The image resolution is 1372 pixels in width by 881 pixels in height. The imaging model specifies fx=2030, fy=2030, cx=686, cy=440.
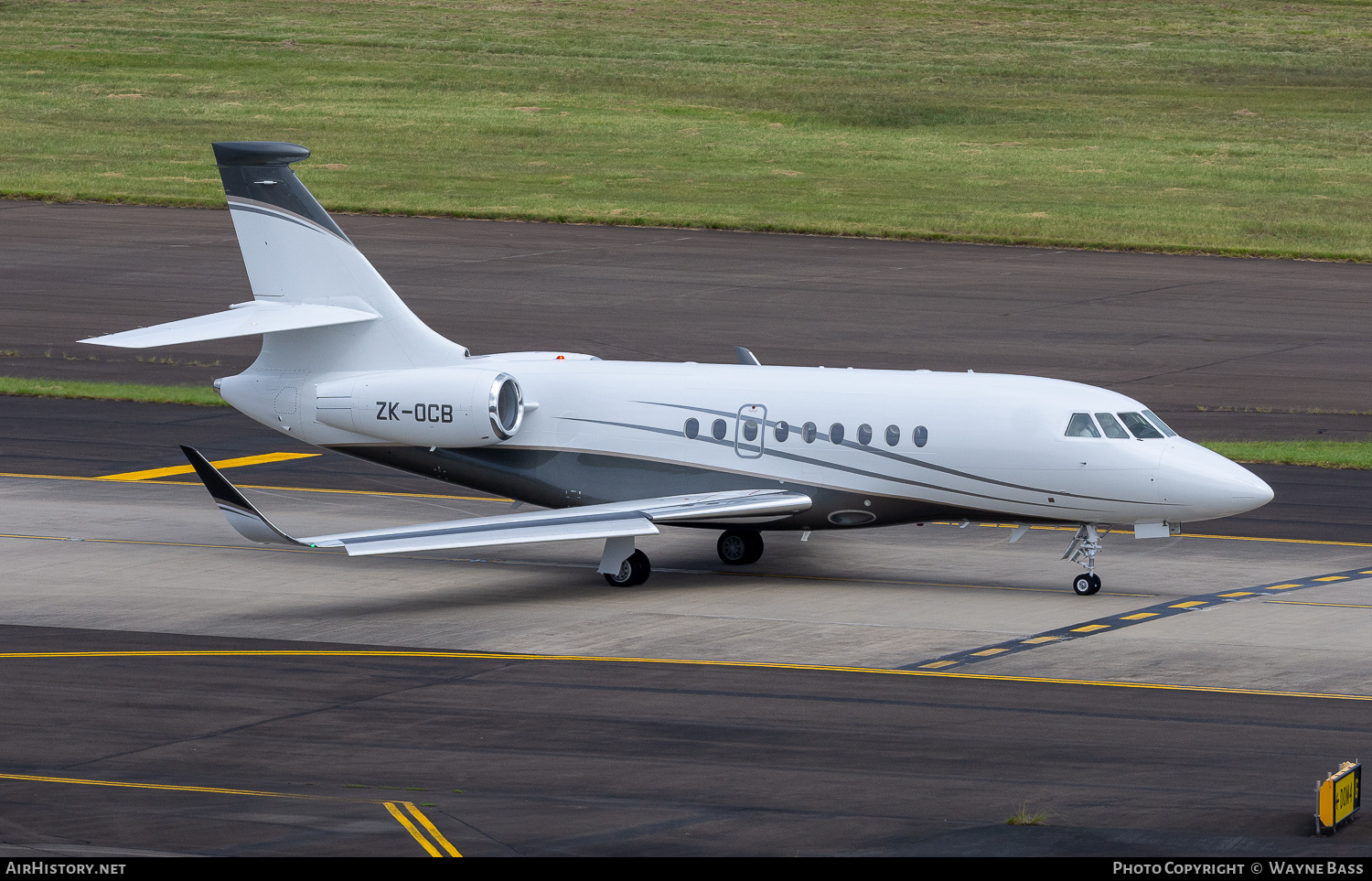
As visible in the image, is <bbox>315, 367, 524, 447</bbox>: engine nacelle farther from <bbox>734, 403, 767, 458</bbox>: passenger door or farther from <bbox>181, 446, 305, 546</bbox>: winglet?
<bbox>181, 446, 305, 546</bbox>: winglet

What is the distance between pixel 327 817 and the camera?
2142cm

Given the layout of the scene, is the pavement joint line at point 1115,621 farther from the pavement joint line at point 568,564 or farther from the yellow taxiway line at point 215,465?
the yellow taxiway line at point 215,465

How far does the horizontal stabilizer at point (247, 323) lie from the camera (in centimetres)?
3312

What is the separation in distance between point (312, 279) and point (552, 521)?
23.7ft

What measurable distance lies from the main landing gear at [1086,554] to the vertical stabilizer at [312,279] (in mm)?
11368

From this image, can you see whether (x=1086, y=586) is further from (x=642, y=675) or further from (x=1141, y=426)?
(x=642, y=675)

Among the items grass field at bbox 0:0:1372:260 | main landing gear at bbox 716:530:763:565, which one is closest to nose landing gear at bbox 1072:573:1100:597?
main landing gear at bbox 716:530:763:565

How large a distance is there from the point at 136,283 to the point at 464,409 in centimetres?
3512

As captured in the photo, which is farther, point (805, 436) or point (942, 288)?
point (942, 288)

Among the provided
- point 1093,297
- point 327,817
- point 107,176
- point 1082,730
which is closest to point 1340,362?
point 1093,297

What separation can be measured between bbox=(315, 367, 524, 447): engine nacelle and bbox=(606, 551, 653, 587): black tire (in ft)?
10.8

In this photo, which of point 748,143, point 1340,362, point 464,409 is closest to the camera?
point 464,409

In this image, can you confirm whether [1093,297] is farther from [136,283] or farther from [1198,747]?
[1198,747]

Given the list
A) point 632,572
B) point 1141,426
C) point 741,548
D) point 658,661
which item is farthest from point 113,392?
point 1141,426
